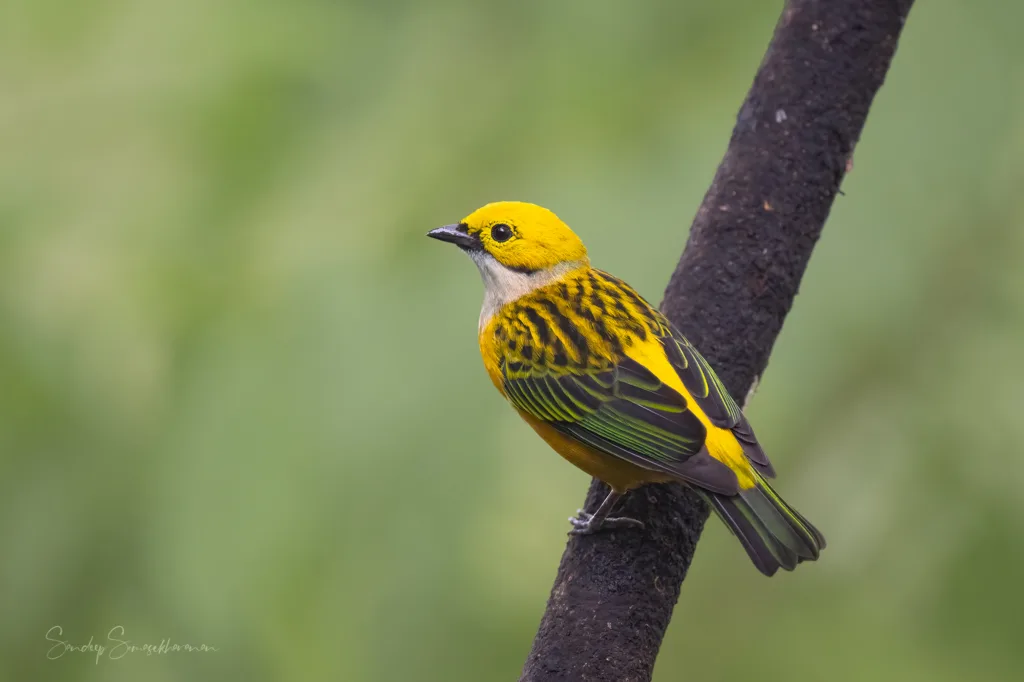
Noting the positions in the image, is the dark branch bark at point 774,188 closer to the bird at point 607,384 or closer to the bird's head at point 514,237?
the bird at point 607,384

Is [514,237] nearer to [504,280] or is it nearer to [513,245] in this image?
[513,245]

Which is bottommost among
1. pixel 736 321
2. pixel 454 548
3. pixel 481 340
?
pixel 454 548

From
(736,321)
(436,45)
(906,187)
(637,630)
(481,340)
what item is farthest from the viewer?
(436,45)

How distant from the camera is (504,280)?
12.8ft

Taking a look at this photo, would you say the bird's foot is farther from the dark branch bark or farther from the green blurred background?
the green blurred background

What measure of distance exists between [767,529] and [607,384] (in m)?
0.67

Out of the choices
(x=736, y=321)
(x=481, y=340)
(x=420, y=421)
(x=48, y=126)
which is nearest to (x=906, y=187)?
(x=736, y=321)

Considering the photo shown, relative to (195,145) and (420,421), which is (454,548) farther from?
(195,145)

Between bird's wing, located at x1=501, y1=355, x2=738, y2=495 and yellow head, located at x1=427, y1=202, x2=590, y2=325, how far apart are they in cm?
37

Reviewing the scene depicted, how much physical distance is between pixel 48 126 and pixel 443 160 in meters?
1.68

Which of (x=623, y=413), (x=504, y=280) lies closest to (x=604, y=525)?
(x=623, y=413)

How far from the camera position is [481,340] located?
12.7ft

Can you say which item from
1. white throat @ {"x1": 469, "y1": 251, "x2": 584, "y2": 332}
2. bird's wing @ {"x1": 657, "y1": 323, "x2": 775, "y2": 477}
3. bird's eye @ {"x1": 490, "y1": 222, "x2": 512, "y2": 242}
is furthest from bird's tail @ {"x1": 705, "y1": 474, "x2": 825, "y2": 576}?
bird's eye @ {"x1": 490, "y1": 222, "x2": 512, "y2": 242}

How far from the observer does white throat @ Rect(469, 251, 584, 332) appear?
12.8 ft
